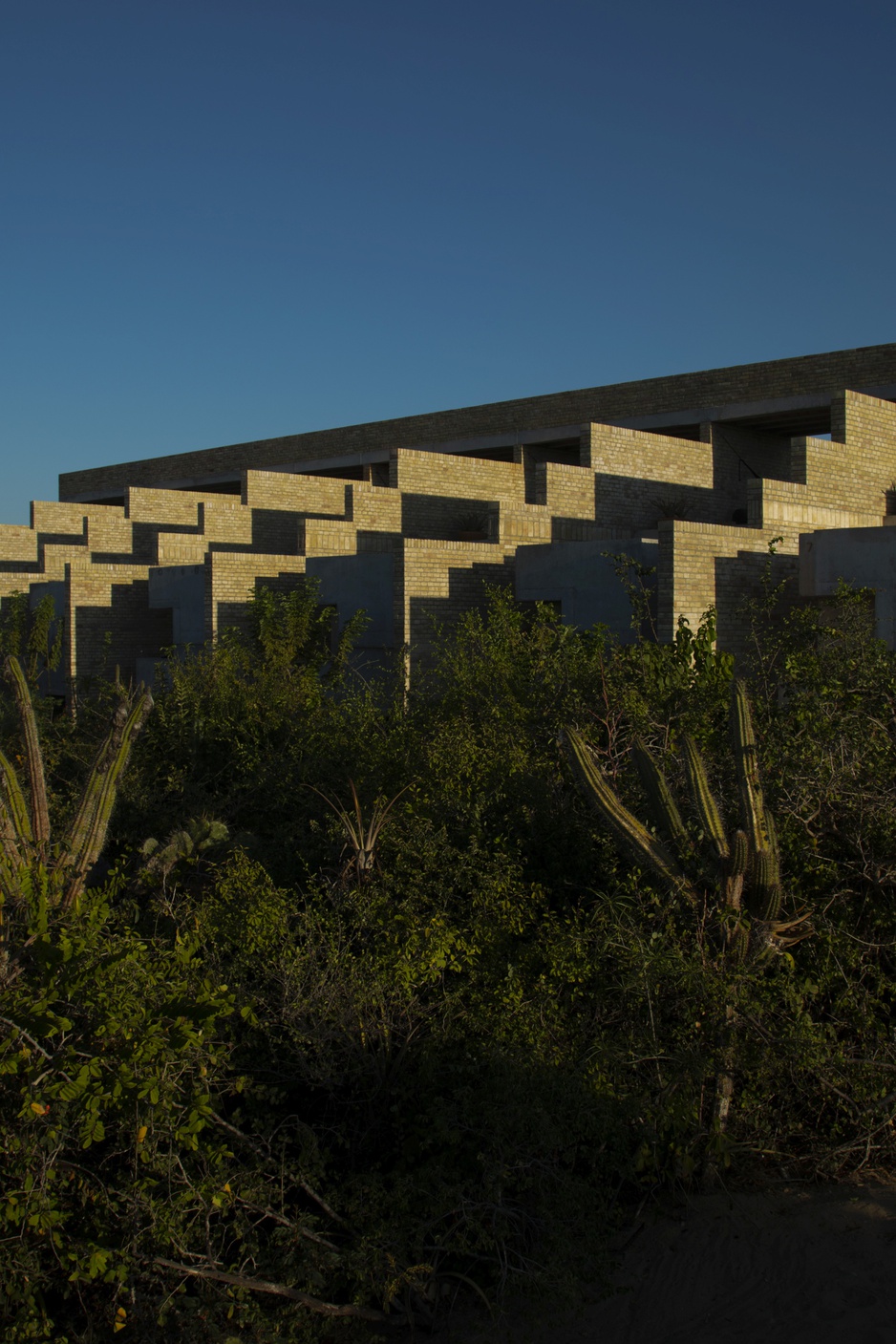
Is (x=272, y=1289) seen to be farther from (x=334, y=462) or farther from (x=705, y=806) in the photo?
(x=334, y=462)

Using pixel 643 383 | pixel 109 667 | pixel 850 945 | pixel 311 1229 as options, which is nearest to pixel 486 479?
pixel 643 383

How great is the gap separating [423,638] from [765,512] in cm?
480

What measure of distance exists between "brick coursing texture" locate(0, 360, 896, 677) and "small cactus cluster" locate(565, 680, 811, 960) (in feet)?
18.0

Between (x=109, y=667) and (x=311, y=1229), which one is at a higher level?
Answer: (x=109, y=667)

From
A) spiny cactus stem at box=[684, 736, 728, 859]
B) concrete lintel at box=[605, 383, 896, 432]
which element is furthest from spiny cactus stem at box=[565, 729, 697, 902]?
concrete lintel at box=[605, 383, 896, 432]

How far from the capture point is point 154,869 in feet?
25.6

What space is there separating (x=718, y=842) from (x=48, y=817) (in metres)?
4.56

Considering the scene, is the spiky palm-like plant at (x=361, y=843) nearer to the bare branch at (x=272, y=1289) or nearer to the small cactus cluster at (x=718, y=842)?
the small cactus cluster at (x=718, y=842)

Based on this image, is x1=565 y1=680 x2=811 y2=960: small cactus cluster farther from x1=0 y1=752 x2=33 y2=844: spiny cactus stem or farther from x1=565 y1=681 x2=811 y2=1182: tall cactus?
x1=0 y1=752 x2=33 y2=844: spiny cactus stem

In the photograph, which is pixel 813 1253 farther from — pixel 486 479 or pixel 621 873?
pixel 486 479

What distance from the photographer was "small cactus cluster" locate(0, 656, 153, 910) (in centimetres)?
662

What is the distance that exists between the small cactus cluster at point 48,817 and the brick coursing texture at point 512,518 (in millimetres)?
5236

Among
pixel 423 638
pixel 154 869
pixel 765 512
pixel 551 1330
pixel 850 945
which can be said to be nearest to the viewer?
pixel 551 1330

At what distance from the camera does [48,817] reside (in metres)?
7.61
